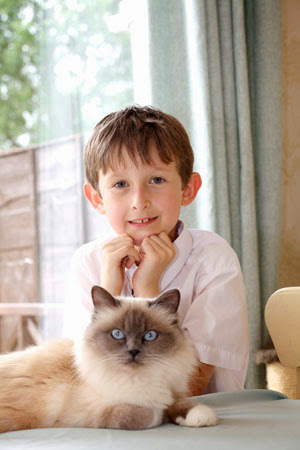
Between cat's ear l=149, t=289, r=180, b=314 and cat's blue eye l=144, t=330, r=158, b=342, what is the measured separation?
55mm

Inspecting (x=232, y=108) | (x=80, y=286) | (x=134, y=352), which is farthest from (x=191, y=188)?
(x=232, y=108)

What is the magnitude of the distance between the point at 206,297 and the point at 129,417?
0.55 meters

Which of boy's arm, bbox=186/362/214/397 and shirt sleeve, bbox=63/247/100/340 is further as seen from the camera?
shirt sleeve, bbox=63/247/100/340

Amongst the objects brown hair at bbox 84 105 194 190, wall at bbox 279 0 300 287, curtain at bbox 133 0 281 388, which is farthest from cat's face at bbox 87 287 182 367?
wall at bbox 279 0 300 287

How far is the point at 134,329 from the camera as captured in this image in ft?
2.96

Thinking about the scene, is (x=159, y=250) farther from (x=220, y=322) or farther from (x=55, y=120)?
(x=55, y=120)

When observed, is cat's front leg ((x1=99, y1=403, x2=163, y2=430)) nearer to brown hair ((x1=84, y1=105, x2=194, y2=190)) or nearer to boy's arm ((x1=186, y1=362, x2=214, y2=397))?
boy's arm ((x1=186, y1=362, x2=214, y2=397))

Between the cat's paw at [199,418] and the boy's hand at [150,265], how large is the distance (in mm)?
443

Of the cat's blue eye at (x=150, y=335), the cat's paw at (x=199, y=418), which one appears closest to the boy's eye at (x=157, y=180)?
the cat's blue eye at (x=150, y=335)

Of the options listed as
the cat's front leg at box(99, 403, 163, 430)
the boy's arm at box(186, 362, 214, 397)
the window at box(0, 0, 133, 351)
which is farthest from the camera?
the window at box(0, 0, 133, 351)

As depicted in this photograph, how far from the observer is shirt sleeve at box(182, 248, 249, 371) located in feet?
4.12

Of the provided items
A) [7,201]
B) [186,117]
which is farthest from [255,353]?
[7,201]

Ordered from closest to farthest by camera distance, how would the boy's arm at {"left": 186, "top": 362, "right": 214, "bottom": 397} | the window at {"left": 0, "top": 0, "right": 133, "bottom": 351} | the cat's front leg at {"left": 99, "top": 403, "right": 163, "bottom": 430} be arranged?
the cat's front leg at {"left": 99, "top": 403, "right": 163, "bottom": 430} → the boy's arm at {"left": 186, "top": 362, "right": 214, "bottom": 397} → the window at {"left": 0, "top": 0, "right": 133, "bottom": 351}

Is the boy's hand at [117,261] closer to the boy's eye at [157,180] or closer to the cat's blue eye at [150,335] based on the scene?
the boy's eye at [157,180]
